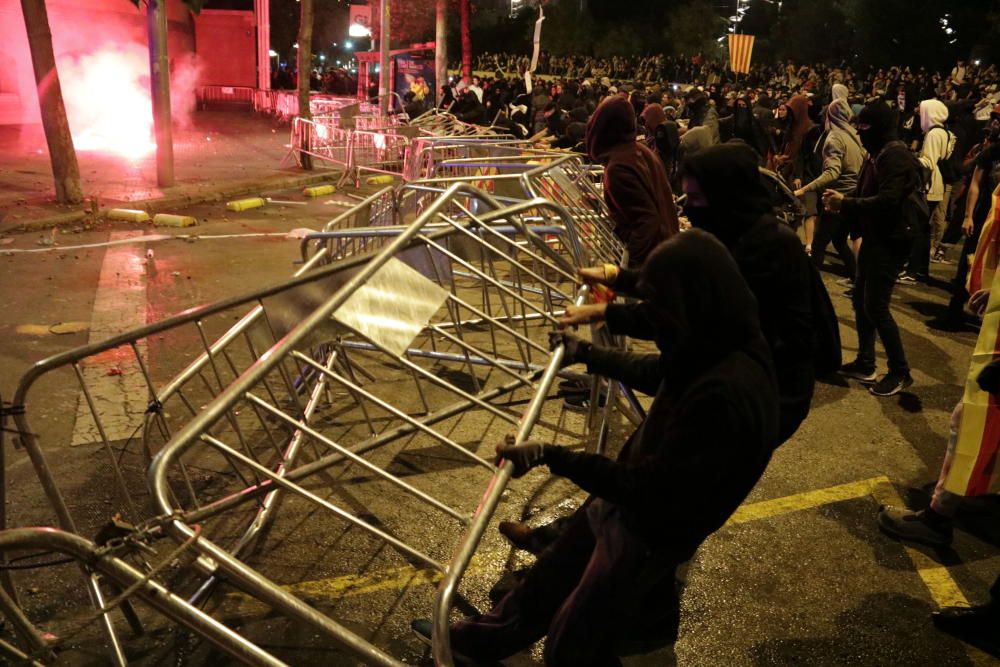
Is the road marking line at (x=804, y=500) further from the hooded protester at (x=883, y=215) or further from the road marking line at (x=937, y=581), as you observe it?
the hooded protester at (x=883, y=215)

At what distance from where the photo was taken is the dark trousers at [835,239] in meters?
8.18

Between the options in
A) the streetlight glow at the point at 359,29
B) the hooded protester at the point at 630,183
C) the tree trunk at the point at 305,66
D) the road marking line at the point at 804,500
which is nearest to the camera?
the road marking line at the point at 804,500

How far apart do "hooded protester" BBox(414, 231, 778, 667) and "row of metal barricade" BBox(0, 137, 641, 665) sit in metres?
0.39

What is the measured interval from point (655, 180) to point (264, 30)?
103 feet

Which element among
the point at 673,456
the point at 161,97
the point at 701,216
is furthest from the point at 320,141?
the point at 673,456

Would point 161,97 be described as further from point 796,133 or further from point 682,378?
point 682,378

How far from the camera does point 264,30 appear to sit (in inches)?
1291

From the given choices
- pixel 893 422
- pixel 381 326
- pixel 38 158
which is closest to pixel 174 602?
pixel 381 326

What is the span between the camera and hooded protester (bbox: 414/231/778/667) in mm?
2396

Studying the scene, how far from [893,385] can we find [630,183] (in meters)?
2.95

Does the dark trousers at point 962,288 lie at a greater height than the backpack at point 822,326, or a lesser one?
lesser

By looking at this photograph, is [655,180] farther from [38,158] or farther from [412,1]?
[412,1]

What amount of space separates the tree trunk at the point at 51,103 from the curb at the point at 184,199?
67 cm

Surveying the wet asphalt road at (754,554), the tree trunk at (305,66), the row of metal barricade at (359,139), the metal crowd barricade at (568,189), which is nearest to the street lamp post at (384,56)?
the row of metal barricade at (359,139)
